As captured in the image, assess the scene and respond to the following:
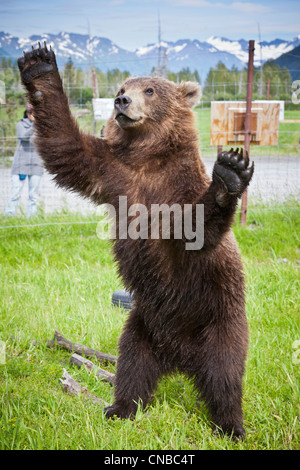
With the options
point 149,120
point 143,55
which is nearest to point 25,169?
point 149,120

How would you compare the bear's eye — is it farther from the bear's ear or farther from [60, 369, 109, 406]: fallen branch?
[60, 369, 109, 406]: fallen branch

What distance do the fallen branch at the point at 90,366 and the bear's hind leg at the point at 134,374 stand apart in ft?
1.56

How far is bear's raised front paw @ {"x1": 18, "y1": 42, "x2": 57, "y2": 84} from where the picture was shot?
10.2ft

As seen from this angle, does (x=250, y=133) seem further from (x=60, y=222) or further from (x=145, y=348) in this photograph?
(x=145, y=348)

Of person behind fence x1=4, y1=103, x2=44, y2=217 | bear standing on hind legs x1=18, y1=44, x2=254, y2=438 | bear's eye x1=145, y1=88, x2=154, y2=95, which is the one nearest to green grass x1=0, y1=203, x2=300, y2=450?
bear standing on hind legs x1=18, y1=44, x2=254, y2=438

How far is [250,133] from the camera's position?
25.4ft

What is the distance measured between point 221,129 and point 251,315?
3.96m

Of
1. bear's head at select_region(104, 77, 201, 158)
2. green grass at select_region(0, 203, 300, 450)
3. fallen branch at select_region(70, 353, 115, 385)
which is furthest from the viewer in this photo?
fallen branch at select_region(70, 353, 115, 385)

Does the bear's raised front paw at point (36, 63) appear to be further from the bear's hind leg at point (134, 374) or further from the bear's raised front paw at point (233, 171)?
the bear's hind leg at point (134, 374)

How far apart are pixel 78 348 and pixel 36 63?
2.30 m

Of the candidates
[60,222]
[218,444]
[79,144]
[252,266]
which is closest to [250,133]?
[252,266]

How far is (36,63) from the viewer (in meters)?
3.12

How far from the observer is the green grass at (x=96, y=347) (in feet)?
9.80

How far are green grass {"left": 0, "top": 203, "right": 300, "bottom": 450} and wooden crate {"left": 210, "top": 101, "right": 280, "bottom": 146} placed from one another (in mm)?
1438
